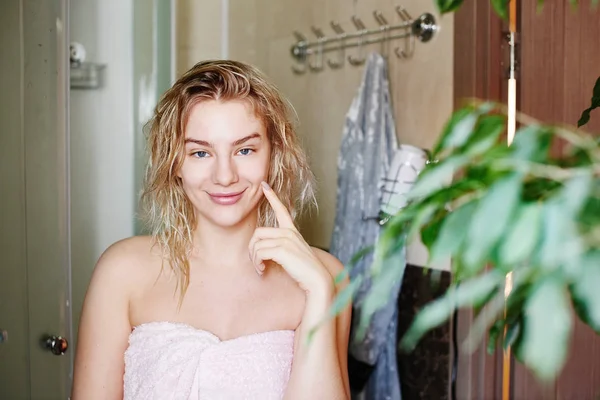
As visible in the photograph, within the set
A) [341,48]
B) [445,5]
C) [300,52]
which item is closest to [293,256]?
[445,5]

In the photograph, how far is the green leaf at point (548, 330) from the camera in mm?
289

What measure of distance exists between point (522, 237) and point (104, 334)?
1.20m

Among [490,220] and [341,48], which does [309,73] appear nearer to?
[341,48]

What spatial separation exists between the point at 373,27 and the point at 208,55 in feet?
2.14

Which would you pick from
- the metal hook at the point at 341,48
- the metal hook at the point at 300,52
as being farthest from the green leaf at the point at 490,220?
the metal hook at the point at 300,52

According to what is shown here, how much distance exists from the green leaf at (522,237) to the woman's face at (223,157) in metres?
1.04

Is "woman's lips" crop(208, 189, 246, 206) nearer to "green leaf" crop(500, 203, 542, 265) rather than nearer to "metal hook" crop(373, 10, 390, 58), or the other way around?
"green leaf" crop(500, 203, 542, 265)

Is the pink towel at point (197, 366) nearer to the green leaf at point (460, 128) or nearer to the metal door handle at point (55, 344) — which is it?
the metal door handle at point (55, 344)

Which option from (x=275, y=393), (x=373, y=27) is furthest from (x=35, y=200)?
(x=373, y=27)

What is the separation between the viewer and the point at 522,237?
0.31m

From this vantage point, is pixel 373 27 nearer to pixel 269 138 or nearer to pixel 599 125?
pixel 599 125

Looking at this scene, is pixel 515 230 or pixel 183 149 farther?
pixel 183 149

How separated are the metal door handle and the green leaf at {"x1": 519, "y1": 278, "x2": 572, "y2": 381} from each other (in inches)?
67.7

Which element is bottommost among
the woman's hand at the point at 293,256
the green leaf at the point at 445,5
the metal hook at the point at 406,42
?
the woman's hand at the point at 293,256
